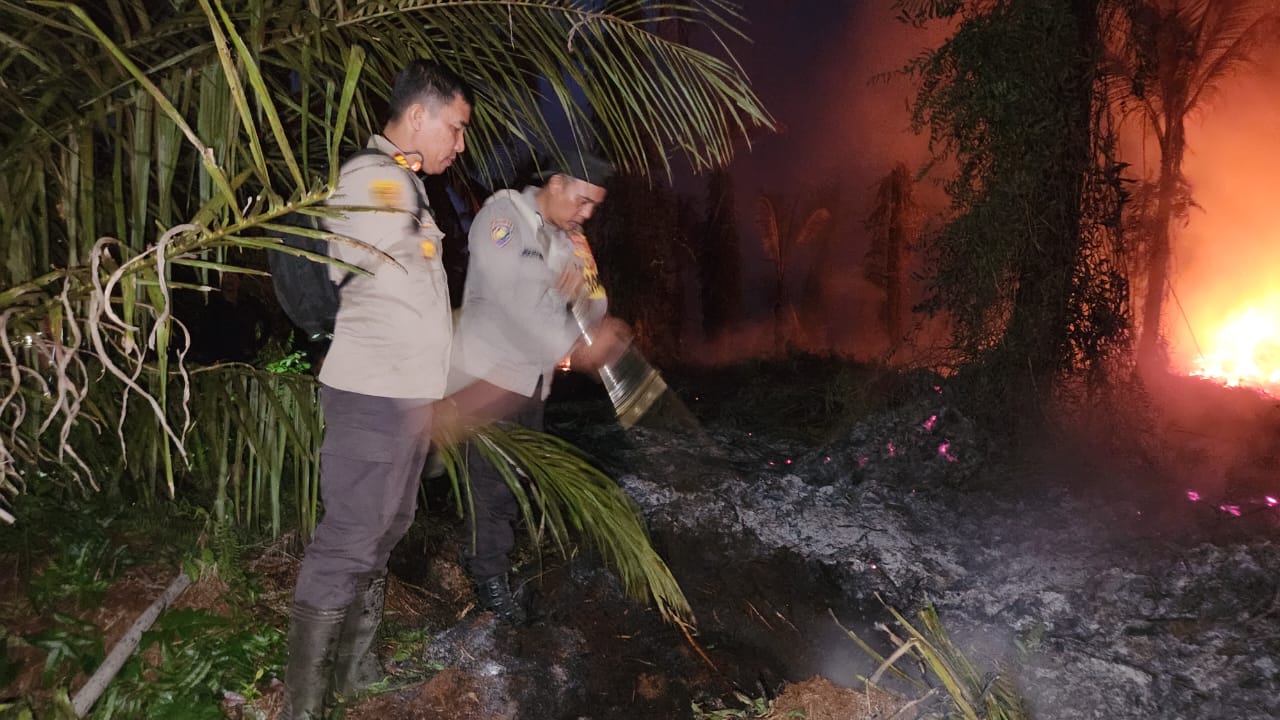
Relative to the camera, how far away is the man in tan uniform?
5.57ft

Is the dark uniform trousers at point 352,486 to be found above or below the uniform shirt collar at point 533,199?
below

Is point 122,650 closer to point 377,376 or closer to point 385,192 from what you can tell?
point 377,376

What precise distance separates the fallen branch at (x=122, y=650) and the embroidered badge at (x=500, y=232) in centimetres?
157

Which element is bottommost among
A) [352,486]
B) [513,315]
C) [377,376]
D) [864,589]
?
[864,589]

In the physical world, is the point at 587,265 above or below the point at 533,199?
below

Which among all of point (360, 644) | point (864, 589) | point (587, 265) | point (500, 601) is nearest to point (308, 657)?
point (360, 644)

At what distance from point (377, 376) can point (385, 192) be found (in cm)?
47

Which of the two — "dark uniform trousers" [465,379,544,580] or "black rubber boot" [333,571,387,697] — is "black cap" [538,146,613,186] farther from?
"black rubber boot" [333,571,387,697]

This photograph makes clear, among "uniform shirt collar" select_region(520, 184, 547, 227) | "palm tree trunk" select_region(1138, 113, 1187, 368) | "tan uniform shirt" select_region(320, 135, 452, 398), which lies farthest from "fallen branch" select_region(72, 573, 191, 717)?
"palm tree trunk" select_region(1138, 113, 1187, 368)

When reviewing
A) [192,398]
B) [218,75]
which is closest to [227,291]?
[192,398]

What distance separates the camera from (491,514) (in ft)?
9.59

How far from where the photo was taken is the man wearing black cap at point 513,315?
9.07 ft

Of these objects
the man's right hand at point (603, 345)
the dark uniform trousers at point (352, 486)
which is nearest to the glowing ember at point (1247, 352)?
the man's right hand at point (603, 345)

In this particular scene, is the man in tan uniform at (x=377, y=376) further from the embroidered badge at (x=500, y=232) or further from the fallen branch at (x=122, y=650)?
the embroidered badge at (x=500, y=232)
